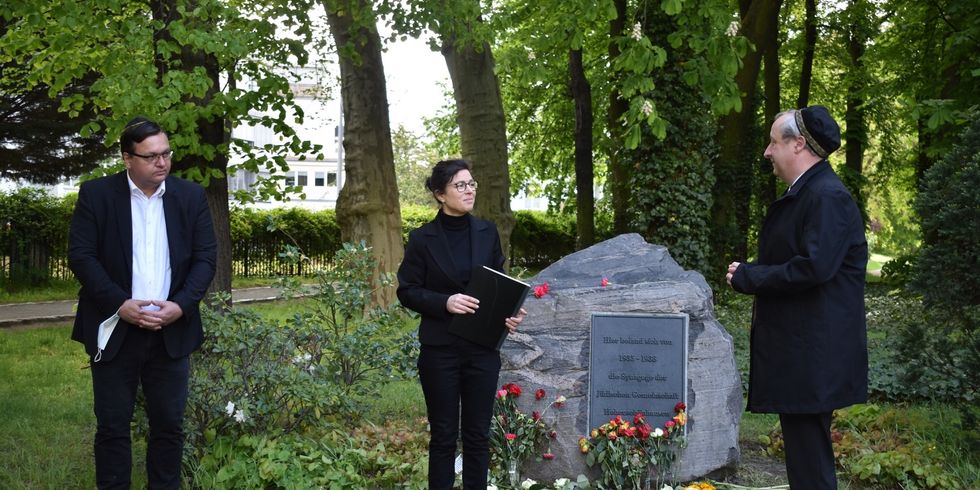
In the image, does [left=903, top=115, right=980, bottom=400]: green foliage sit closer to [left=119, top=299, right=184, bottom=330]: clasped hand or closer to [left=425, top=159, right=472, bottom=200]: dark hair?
[left=425, top=159, right=472, bottom=200]: dark hair

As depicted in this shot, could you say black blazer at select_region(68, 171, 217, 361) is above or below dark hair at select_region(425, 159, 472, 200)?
below

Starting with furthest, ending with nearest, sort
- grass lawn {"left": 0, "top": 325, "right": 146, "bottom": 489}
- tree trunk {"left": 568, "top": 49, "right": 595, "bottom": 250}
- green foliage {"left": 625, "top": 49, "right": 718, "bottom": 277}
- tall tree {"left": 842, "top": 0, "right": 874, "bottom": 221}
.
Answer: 1. tall tree {"left": 842, "top": 0, "right": 874, "bottom": 221}
2. tree trunk {"left": 568, "top": 49, "right": 595, "bottom": 250}
3. green foliage {"left": 625, "top": 49, "right": 718, "bottom": 277}
4. grass lawn {"left": 0, "top": 325, "right": 146, "bottom": 489}

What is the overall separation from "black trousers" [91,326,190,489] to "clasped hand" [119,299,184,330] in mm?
149

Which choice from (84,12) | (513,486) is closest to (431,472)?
(513,486)

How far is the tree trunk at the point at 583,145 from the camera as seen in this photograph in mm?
20172

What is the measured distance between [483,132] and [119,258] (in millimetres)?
10542

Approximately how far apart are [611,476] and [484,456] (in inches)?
49.6

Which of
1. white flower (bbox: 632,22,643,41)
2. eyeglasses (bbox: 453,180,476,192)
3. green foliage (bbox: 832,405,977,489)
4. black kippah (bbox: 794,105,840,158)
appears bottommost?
green foliage (bbox: 832,405,977,489)

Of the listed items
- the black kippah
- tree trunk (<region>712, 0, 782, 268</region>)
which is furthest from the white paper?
tree trunk (<region>712, 0, 782, 268</region>)

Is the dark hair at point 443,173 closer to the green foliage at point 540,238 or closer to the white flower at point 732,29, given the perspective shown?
the white flower at point 732,29

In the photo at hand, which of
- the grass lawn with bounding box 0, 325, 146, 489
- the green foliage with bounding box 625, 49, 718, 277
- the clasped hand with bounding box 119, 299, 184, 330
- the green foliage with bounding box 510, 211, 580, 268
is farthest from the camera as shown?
the green foliage with bounding box 510, 211, 580, 268

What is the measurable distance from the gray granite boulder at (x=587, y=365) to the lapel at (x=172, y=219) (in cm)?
239

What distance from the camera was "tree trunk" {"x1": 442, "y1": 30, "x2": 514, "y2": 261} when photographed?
1509 centimetres

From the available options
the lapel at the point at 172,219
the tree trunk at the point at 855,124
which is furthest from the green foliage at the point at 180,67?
the tree trunk at the point at 855,124
